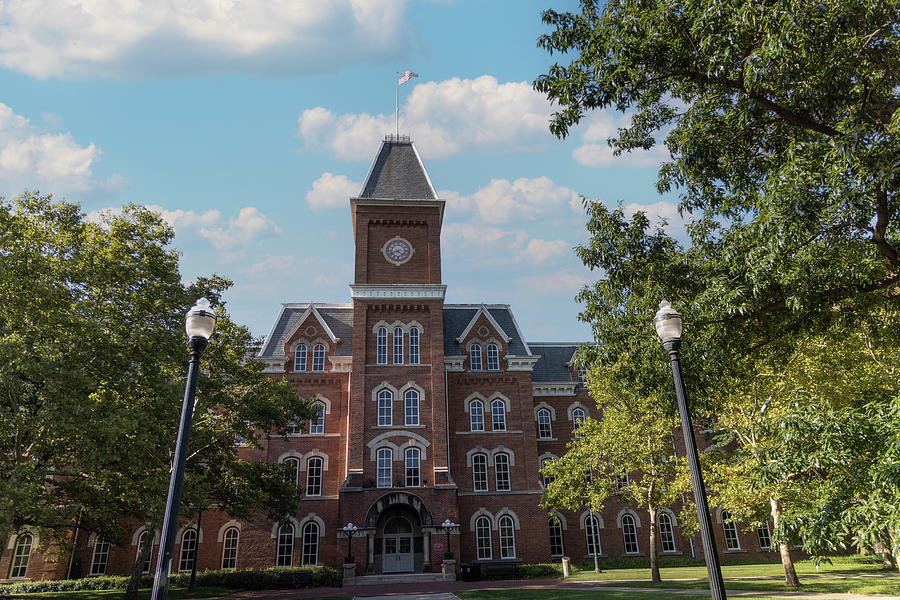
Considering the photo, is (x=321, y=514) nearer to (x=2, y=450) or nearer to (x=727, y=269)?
(x=2, y=450)

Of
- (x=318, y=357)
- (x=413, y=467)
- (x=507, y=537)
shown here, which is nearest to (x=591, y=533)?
(x=507, y=537)

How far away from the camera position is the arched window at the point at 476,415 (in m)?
37.7

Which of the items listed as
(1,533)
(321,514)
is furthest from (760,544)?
(1,533)

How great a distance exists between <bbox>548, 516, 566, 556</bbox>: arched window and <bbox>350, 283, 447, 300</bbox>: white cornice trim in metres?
16.5

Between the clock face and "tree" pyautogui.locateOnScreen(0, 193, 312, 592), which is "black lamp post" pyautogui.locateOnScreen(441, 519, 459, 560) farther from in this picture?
the clock face

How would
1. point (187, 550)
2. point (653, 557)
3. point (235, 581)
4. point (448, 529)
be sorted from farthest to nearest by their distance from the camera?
point (187, 550) → point (448, 529) → point (235, 581) → point (653, 557)

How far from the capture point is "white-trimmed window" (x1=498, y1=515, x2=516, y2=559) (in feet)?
114

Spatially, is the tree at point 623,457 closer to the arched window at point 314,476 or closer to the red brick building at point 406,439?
the red brick building at point 406,439

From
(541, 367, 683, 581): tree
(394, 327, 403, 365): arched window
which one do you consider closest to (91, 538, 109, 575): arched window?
(394, 327, 403, 365): arched window

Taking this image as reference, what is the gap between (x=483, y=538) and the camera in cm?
3516

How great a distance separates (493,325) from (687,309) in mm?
27647

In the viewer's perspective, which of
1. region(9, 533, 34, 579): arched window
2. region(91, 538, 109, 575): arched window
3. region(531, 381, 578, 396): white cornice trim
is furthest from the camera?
region(531, 381, 578, 396): white cornice trim

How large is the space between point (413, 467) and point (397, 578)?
19.5ft

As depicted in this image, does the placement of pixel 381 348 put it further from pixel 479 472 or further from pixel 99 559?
pixel 99 559
